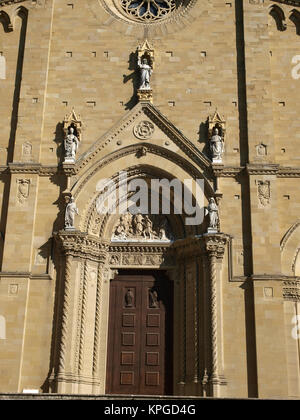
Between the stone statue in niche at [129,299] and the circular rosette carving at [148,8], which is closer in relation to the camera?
the stone statue in niche at [129,299]

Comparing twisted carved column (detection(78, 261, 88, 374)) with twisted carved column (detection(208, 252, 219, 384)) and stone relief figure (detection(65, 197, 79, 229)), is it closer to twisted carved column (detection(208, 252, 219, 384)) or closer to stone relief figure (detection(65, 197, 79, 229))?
stone relief figure (detection(65, 197, 79, 229))

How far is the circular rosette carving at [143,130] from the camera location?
1736 centimetres

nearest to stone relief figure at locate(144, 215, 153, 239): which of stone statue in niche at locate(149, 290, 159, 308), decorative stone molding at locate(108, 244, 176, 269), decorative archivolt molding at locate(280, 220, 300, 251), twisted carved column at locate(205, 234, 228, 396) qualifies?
decorative stone molding at locate(108, 244, 176, 269)

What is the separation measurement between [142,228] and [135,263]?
41.6 inches

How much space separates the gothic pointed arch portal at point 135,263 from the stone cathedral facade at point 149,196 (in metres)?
0.04

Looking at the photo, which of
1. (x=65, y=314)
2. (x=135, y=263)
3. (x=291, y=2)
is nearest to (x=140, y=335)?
(x=135, y=263)

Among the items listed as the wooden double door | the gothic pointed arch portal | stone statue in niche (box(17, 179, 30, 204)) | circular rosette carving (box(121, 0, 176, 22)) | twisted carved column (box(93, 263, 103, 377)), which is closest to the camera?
the gothic pointed arch portal

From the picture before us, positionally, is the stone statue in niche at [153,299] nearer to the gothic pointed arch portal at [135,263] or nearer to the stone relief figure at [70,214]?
the gothic pointed arch portal at [135,263]

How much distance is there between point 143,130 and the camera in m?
17.4

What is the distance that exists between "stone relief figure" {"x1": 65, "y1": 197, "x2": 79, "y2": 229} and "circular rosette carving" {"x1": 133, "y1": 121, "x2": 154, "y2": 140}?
2819 mm

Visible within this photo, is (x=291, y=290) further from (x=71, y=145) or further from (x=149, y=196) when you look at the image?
(x=71, y=145)

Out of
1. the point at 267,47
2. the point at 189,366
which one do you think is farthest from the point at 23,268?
the point at 267,47

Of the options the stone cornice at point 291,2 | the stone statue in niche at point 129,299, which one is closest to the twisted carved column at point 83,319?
the stone statue in niche at point 129,299

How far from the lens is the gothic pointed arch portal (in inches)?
604
